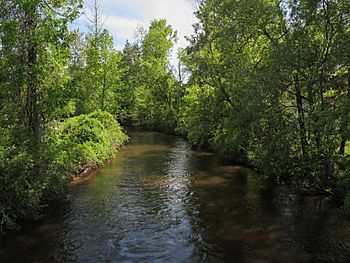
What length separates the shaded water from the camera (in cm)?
930

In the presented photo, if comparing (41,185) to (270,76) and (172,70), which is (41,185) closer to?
(270,76)

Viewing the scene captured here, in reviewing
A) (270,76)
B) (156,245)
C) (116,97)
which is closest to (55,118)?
(156,245)

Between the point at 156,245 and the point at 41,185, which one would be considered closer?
the point at 156,245

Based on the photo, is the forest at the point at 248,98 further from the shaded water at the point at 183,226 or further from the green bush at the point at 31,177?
the shaded water at the point at 183,226

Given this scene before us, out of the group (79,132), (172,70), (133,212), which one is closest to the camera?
(133,212)

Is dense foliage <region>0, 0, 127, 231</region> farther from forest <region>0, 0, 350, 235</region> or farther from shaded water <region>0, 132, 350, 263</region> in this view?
shaded water <region>0, 132, 350, 263</region>

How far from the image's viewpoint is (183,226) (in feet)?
37.5

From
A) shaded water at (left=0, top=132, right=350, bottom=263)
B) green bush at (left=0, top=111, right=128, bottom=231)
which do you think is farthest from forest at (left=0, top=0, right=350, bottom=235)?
shaded water at (left=0, top=132, right=350, bottom=263)

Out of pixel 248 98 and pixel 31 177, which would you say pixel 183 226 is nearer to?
pixel 31 177

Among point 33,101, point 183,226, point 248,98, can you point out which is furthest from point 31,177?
point 248,98

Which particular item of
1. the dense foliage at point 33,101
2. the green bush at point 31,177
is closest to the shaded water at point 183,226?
the green bush at point 31,177

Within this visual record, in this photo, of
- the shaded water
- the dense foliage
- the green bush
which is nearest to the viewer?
the shaded water

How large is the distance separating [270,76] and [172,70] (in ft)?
110

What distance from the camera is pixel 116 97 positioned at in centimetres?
3145
